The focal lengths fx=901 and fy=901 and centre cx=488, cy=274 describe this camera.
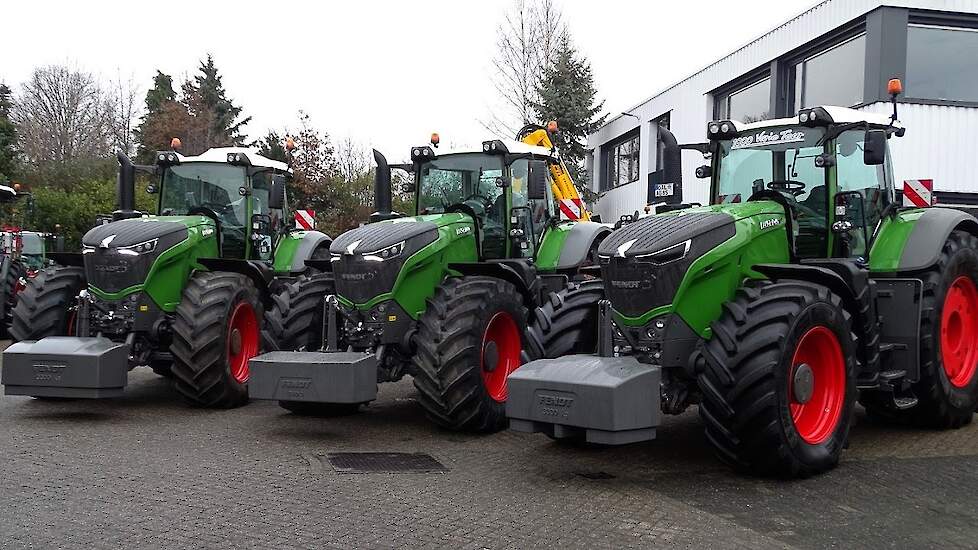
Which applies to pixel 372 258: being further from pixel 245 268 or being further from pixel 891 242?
pixel 891 242

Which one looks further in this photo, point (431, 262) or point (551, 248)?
point (551, 248)

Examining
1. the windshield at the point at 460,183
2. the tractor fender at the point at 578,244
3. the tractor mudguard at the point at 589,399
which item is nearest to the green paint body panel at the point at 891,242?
the tractor mudguard at the point at 589,399

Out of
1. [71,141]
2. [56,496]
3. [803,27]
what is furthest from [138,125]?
[56,496]

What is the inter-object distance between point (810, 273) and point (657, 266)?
1.23 metres

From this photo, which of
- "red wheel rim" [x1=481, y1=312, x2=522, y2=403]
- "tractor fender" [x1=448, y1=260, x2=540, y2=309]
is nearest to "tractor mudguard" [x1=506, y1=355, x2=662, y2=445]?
"red wheel rim" [x1=481, y1=312, x2=522, y2=403]

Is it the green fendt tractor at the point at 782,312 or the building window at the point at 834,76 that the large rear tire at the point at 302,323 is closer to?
the green fendt tractor at the point at 782,312

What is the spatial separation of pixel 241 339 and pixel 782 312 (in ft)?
19.4

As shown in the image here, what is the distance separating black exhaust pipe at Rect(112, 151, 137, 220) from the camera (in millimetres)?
10180

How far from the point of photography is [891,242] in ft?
25.5

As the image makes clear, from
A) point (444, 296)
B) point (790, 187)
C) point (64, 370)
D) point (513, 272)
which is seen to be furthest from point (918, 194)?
point (64, 370)

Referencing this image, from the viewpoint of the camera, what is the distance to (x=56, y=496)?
580 centimetres

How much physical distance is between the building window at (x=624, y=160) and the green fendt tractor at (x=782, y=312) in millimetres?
19547

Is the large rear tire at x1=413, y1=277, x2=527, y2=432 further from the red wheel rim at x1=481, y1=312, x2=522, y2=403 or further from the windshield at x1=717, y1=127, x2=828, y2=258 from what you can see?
the windshield at x1=717, y1=127, x2=828, y2=258

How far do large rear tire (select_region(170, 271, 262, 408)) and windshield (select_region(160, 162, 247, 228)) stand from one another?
1183 millimetres
